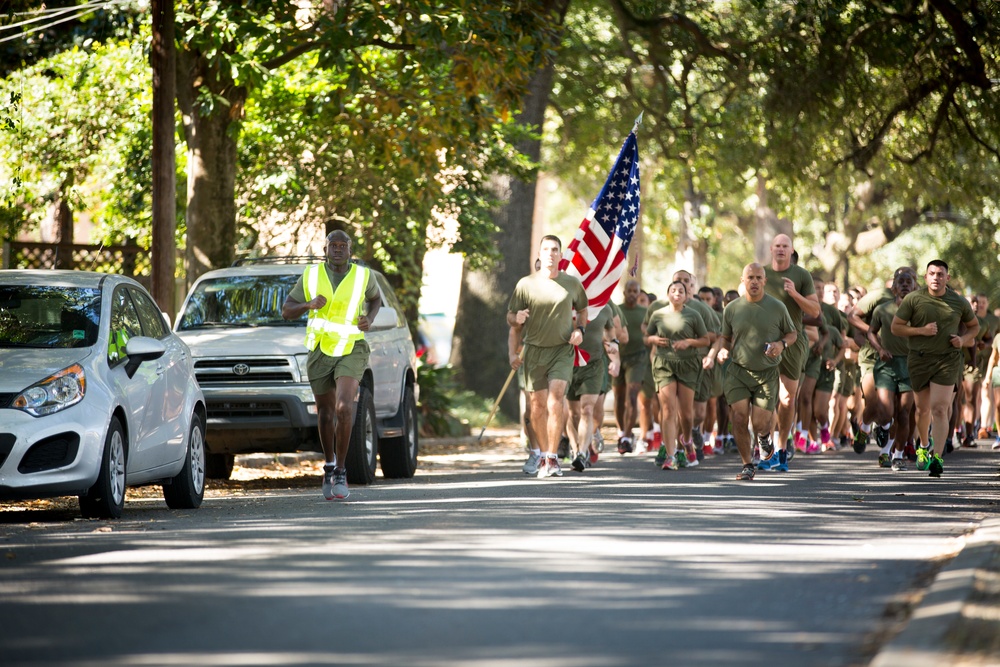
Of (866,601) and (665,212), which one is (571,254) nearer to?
(866,601)

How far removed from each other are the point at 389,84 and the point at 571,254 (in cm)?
275

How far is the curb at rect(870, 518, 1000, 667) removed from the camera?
5.97 metres

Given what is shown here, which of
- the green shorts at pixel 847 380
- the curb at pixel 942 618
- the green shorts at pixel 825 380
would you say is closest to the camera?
the curb at pixel 942 618

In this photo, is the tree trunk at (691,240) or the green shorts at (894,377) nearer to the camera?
the green shorts at (894,377)

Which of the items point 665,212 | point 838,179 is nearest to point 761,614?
Result: point 838,179

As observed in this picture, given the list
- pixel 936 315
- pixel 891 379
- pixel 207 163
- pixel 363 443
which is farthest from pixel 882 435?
pixel 207 163

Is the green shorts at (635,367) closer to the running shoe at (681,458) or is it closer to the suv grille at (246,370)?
the running shoe at (681,458)

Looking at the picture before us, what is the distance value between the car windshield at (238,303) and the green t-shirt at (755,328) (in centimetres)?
395

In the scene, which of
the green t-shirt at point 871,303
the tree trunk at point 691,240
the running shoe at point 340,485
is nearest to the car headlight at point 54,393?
the running shoe at point 340,485

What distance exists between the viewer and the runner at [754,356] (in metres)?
14.9

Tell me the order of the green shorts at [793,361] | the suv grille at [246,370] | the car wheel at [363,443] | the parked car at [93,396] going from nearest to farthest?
the parked car at [93,396], the car wheel at [363,443], the suv grille at [246,370], the green shorts at [793,361]

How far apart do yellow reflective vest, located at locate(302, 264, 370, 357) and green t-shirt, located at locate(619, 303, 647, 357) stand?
25.7 feet

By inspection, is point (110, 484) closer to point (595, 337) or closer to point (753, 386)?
point (753, 386)

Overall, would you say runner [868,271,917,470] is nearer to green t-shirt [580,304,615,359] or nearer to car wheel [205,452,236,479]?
green t-shirt [580,304,615,359]
